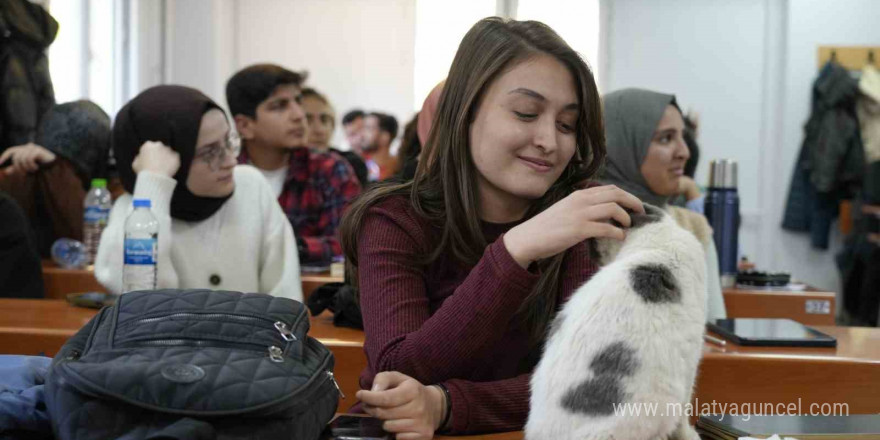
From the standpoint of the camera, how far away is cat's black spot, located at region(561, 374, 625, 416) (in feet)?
3.24

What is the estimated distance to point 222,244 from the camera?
8.82 feet

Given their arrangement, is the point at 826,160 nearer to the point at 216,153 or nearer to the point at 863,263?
the point at 863,263

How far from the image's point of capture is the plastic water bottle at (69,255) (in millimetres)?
3137

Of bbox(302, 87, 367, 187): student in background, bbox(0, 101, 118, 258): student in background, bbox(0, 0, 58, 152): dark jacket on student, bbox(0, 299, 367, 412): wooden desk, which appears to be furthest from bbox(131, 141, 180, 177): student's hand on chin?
bbox(302, 87, 367, 187): student in background

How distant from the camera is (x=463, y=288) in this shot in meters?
1.27

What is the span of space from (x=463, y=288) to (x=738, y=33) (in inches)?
224

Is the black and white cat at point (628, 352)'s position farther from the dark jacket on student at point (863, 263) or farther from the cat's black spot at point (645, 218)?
the dark jacket on student at point (863, 263)

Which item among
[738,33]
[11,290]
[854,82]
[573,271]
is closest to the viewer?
[573,271]

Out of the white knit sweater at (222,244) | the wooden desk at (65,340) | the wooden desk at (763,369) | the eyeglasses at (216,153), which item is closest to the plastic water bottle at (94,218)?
the white knit sweater at (222,244)

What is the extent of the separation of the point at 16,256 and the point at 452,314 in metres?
1.82

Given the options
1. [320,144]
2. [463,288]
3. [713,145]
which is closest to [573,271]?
[463,288]

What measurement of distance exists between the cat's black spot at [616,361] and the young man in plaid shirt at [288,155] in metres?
2.67

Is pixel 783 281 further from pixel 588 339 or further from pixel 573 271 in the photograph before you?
pixel 588 339

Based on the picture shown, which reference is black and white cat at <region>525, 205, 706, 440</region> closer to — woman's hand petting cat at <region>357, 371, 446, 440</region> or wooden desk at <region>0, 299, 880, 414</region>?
woman's hand petting cat at <region>357, 371, 446, 440</region>
